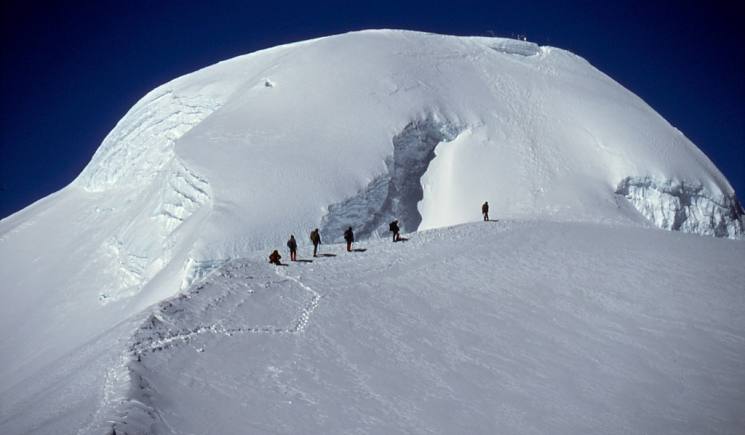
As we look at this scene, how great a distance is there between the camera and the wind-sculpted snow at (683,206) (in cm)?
3431

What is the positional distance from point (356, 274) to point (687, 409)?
32.7 ft

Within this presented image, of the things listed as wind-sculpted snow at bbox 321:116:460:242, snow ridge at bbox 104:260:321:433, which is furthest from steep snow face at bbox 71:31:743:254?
snow ridge at bbox 104:260:321:433

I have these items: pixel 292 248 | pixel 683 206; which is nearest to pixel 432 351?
pixel 292 248

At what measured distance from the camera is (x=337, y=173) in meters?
31.7

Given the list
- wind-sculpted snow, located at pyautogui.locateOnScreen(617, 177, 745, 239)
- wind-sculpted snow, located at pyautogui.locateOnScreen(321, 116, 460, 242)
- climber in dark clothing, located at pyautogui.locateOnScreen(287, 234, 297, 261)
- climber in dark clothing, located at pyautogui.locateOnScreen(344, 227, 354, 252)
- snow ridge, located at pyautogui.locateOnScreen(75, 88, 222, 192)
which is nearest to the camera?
climber in dark clothing, located at pyautogui.locateOnScreen(287, 234, 297, 261)

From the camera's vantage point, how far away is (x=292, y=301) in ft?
57.2

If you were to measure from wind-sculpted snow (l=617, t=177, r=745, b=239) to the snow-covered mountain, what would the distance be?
0.09 meters

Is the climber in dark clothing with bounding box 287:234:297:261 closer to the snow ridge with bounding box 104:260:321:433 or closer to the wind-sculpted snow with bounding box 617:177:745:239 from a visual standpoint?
the snow ridge with bounding box 104:260:321:433

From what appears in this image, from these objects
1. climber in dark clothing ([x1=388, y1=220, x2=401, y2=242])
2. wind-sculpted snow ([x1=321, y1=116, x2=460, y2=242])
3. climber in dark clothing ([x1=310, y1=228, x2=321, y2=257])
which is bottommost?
climber in dark clothing ([x1=310, y1=228, x2=321, y2=257])

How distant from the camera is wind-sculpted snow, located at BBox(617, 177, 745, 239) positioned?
34.3m

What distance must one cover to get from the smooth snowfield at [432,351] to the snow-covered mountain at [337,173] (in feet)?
6.49

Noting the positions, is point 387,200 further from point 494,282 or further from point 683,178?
point 683,178

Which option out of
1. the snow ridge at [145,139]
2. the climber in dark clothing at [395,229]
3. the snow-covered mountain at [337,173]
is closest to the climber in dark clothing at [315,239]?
the snow-covered mountain at [337,173]

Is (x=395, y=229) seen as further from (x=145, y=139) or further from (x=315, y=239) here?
(x=145, y=139)
